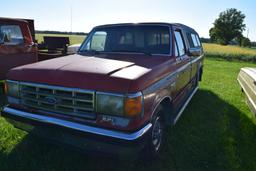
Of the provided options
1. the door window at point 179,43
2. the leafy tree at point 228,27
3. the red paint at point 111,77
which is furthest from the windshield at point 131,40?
the leafy tree at point 228,27

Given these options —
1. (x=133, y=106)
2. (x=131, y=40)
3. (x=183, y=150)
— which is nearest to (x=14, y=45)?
(x=131, y=40)

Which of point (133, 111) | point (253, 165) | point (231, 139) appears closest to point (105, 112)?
point (133, 111)

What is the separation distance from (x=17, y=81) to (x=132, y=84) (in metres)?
1.59

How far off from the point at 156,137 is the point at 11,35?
15.8 ft

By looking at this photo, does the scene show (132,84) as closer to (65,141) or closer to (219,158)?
(65,141)

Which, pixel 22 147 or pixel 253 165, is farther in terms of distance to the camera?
pixel 22 147

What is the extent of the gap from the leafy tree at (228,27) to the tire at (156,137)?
76380 millimetres

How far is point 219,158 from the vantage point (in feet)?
10.4

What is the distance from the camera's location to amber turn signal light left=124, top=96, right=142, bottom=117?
211cm

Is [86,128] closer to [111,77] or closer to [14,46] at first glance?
[111,77]

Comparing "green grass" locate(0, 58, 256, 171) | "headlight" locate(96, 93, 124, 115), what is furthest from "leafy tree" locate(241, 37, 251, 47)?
"headlight" locate(96, 93, 124, 115)

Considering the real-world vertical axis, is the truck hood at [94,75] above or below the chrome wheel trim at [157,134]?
above

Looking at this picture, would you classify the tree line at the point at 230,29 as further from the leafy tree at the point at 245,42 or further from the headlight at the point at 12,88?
the headlight at the point at 12,88

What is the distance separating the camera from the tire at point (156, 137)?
2740mm
